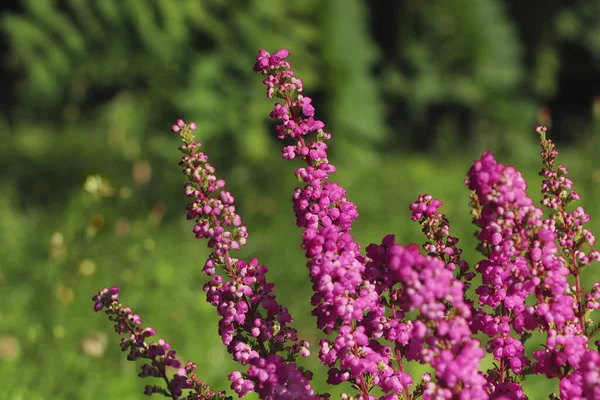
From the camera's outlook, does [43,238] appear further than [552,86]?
No

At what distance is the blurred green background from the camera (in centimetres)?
371

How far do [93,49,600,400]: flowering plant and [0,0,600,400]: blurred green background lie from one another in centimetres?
156

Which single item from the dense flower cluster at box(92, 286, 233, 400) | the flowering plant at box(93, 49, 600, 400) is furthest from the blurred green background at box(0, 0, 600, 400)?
the flowering plant at box(93, 49, 600, 400)

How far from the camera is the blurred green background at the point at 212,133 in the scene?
371 cm

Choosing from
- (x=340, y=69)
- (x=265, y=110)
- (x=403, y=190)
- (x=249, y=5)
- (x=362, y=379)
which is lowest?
(x=362, y=379)

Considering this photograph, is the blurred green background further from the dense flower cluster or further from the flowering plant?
the flowering plant

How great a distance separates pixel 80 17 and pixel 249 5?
293 centimetres

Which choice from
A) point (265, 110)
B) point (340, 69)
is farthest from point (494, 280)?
point (340, 69)

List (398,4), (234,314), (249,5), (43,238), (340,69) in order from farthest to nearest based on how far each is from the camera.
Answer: (398,4)
(340,69)
(249,5)
(43,238)
(234,314)

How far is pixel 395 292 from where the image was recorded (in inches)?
54.0

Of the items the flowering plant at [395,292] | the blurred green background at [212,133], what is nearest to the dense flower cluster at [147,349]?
the flowering plant at [395,292]

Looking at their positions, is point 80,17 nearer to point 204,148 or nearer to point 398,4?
point 204,148

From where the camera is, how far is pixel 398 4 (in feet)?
35.0

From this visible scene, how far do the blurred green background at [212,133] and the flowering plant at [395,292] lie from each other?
5.13 ft
